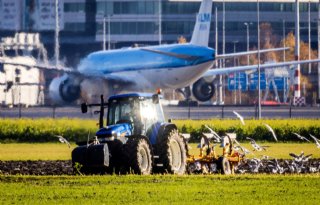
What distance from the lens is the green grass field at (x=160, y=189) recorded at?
93.7ft

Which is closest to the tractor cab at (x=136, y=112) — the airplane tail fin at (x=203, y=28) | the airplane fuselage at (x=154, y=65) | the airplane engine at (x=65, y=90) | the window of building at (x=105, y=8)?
the airplane fuselage at (x=154, y=65)

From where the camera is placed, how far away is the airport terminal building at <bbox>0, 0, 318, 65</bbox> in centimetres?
15725

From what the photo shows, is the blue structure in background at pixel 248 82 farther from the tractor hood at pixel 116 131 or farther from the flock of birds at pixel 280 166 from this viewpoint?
the tractor hood at pixel 116 131

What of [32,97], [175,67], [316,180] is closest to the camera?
[316,180]

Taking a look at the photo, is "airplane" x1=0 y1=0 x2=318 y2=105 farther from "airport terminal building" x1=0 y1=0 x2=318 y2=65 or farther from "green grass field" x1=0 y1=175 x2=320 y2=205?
"green grass field" x1=0 y1=175 x2=320 y2=205

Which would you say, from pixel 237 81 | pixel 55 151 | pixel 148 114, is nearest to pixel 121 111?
pixel 148 114

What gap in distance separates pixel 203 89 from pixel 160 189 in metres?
74.4

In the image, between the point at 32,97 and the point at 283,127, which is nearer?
the point at 283,127

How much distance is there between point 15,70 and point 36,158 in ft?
198

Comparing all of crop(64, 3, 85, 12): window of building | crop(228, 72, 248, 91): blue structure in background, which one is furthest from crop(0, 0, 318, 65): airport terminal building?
crop(228, 72, 248, 91): blue structure in background

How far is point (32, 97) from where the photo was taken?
389ft

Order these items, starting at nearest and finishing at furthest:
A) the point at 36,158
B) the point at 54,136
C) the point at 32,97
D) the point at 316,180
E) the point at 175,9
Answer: the point at 316,180
the point at 36,158
the point at 54,136
the point at 32,97
the point at 175,9

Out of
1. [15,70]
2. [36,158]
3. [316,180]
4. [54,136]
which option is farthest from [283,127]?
[15,70]

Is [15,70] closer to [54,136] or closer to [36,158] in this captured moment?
[54,136]
